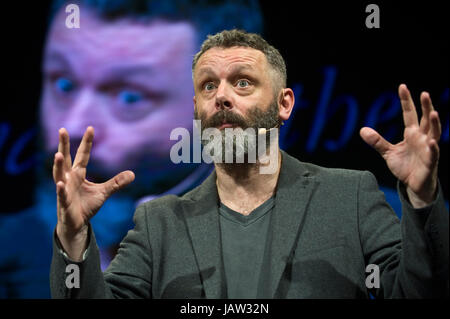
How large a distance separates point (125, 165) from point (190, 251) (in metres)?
1.36

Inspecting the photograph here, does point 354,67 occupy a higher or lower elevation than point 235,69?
higher

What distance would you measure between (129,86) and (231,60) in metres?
1.28

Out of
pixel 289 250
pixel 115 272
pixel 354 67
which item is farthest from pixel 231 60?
pixel 354 67

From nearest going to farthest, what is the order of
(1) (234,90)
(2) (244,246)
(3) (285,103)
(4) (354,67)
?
(2) (244,246)
(1) (234,90)
(3) (285,103)
(4) (354,67)

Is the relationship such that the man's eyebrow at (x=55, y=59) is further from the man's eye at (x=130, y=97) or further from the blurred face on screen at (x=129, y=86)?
the man's eye at (x=130, y=97)

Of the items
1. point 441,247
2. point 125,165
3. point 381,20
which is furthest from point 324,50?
point 441,247

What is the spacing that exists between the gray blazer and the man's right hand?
34mm

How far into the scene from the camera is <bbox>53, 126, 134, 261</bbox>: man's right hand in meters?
1.36

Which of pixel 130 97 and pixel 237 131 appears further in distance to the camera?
pixel 130 97

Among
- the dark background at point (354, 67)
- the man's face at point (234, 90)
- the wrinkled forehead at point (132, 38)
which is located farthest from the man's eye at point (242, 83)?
the wrinkled forehead at point (132, 38)

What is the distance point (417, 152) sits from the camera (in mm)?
1296

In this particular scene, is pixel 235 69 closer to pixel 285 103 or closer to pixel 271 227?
pixel 285 103

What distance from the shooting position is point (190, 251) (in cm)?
165
